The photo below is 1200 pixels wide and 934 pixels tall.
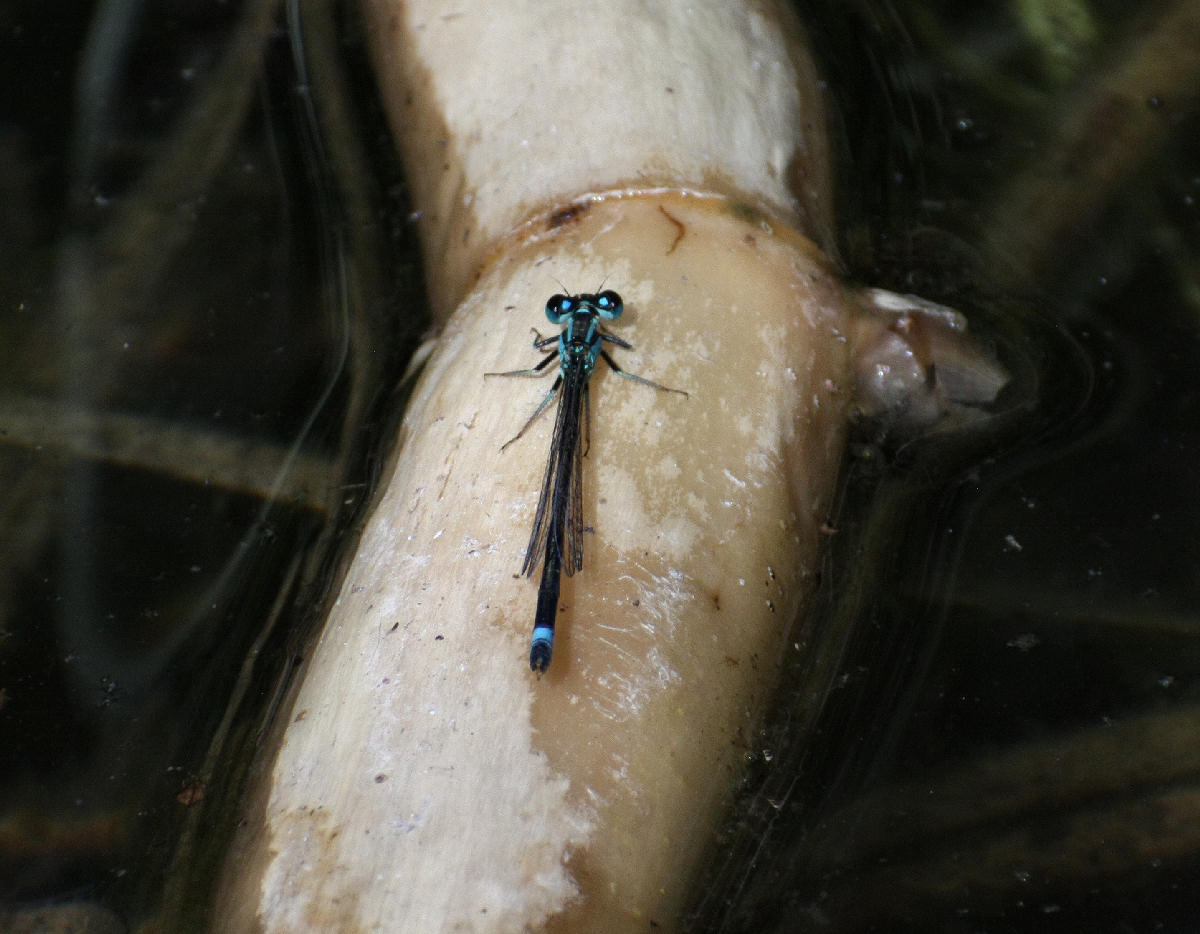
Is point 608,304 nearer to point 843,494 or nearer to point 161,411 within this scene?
point 843,494

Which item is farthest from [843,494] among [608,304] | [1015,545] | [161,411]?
[161,411]

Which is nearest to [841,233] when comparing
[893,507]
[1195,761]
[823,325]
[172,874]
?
[823,325]

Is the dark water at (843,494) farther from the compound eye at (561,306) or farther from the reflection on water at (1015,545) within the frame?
the compound eye at (561,306)

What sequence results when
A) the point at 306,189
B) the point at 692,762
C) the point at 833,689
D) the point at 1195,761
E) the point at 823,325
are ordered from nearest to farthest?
the point at 692,762, the point at 1195,761, the point at 833,689, the point at 823,325, the point at 306,189

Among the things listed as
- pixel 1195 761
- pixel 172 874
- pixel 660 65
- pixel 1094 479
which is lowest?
pixel 172 874

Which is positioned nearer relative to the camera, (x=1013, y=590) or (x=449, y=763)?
(x=449, y=763)

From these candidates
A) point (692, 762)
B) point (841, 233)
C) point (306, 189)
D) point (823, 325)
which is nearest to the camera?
point (692, 762)

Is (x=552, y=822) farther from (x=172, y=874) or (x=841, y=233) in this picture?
(x=841, y=233)
